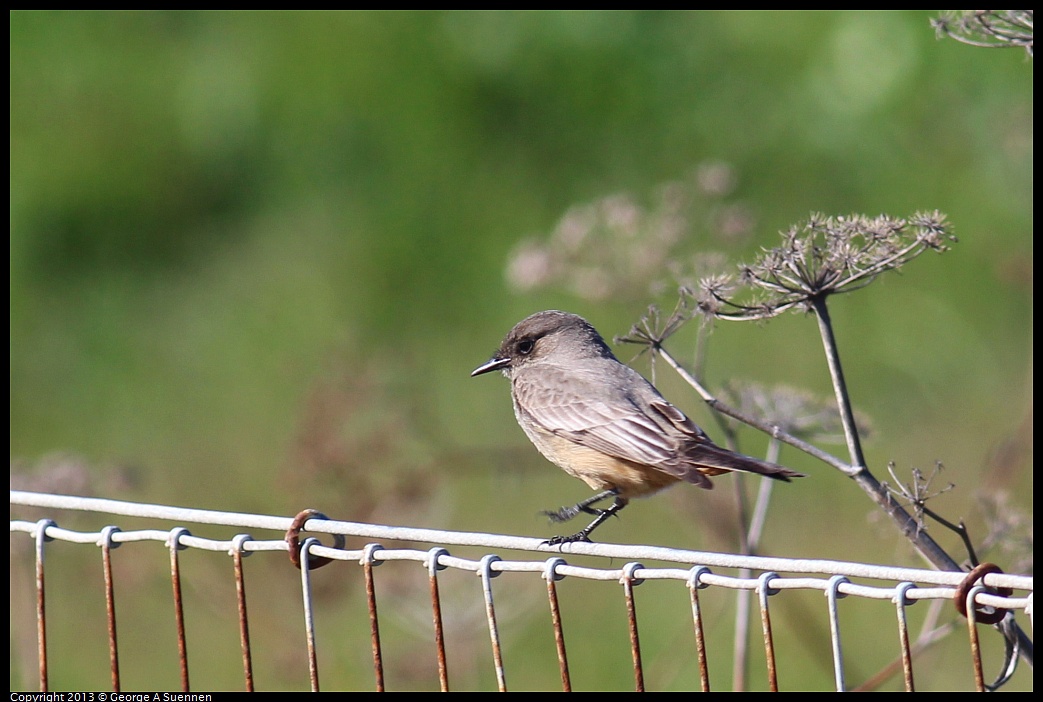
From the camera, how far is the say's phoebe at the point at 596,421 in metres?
3.70

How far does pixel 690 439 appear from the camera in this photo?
148 inches

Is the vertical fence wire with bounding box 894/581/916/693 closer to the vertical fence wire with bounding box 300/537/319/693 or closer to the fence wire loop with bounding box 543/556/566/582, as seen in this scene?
the fence wire loop with bounding box 543/556/566/582

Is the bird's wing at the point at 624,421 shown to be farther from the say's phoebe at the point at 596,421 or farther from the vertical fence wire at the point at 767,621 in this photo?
the vertical fence wire at the point at 767,621

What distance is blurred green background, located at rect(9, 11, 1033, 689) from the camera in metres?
6.63

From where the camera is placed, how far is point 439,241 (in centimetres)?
872

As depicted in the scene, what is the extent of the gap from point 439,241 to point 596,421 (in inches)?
190

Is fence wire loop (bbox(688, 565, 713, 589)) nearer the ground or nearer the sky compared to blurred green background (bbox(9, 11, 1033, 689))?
nearer the ground

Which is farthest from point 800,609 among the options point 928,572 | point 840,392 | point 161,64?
point 161,64

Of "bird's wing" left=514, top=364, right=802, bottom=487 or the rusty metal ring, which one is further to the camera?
"bird's wing" left=514, top=364, right=802, bottom=487

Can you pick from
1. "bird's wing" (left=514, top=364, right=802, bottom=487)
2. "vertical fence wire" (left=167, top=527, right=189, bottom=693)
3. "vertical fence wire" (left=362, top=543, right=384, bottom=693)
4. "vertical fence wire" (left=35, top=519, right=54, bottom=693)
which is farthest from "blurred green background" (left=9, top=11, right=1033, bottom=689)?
"vertical fence wire" (left=362, top=543, right=384, bottom=693)

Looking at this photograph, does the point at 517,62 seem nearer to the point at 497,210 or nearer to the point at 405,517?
the point at 497,210

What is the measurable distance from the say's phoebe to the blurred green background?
998 millimetres

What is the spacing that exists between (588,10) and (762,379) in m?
3.13

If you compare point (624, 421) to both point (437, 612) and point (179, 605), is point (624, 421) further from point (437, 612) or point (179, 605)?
point (179, 605)
